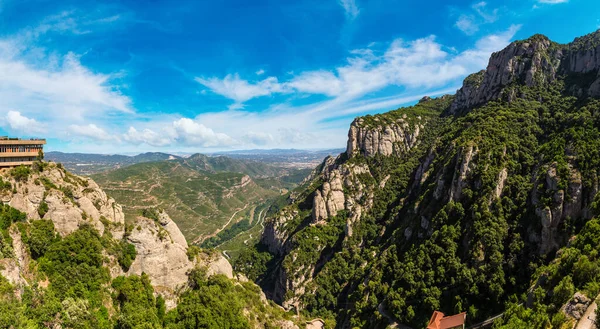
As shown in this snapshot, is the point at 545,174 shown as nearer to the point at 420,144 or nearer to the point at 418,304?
the point at 418,304

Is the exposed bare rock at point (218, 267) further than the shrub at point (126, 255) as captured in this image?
Yes

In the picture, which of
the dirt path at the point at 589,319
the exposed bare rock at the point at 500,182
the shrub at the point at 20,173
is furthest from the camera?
the exposed bare rock at the point at 500,182

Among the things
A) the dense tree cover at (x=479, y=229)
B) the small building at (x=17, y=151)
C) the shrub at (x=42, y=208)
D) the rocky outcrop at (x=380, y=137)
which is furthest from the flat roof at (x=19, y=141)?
the rocky outcrop at (x=380, y=137)

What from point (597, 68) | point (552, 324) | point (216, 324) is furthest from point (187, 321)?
point (597, 68)

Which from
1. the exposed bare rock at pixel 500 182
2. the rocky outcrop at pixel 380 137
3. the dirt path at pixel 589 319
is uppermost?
the rocky outcrop at pixel 380 137

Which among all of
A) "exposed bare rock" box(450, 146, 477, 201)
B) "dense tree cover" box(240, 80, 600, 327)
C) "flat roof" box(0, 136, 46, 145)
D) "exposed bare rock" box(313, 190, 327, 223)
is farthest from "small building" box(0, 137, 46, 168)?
"exposed bare rock" box(313, 190, 327, 223)

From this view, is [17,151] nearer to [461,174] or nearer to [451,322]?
[451,322]

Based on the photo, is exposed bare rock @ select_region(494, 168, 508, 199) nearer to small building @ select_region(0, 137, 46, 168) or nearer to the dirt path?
the dirt path

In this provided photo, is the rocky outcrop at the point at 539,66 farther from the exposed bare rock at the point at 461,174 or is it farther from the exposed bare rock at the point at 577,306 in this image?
the exposed bare rock at the point at 577,306
